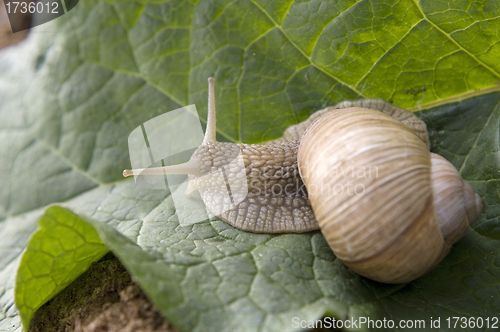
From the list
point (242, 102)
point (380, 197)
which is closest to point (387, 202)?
point (380, 197)

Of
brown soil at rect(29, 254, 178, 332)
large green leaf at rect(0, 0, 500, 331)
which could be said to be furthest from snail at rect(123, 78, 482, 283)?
brown soil at rect(29, 254, 178, 332)

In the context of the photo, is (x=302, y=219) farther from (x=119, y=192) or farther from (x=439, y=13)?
(x=439, y=13)

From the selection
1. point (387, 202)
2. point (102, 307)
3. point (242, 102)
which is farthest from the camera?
point (242, 102)

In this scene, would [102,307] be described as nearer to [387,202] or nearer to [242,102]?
[387,202]

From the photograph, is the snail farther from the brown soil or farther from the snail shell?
the brown soil

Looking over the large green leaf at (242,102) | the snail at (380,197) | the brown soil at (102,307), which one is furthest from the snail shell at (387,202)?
the brown soil at (102,307)

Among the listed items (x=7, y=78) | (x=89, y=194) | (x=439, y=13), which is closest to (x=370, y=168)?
(x=439, y=13)
